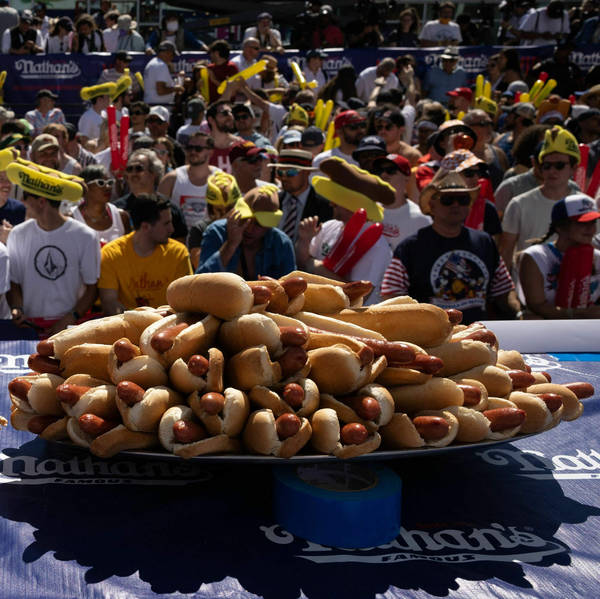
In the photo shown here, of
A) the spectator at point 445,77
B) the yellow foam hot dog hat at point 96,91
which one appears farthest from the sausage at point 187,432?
the spectator at point 445,77

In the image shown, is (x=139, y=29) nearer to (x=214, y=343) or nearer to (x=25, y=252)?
(x=25, y=252)

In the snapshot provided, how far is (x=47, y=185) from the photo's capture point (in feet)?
12.1

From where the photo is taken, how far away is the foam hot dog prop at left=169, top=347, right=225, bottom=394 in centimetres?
138

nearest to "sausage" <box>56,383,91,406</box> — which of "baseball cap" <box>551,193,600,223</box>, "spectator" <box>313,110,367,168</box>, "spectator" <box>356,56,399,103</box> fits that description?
"baseball cap" <box>551,193,600,223</box>

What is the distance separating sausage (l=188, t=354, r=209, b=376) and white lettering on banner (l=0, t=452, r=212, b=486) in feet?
1.03

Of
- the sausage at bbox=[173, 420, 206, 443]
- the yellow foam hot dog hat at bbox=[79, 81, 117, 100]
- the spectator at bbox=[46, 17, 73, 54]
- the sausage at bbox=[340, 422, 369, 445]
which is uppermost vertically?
the spectator at bbox=[46, 17, 73, 54]

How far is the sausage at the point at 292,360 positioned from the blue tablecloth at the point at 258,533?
29 cm

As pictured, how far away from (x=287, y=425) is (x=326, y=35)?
1170 centimetres

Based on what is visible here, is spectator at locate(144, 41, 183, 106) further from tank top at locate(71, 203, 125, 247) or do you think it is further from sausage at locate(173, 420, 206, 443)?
sausage at locate(173, 420, 206, 443)

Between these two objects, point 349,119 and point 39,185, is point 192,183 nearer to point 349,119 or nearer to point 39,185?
point 349,119

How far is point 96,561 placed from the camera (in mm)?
1316

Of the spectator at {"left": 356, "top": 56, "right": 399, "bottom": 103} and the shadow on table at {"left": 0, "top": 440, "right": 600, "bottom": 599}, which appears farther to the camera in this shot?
the spectator at {"left": 356, "top": 56, "right": 399, "bottom": 103}

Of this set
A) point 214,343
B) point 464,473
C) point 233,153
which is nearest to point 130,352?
point 214,343

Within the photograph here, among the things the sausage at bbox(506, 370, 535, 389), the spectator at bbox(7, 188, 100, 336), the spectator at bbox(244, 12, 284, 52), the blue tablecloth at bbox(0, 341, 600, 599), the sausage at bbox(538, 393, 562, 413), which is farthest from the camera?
the spectator at bbox(244, 12, 284, 52)
